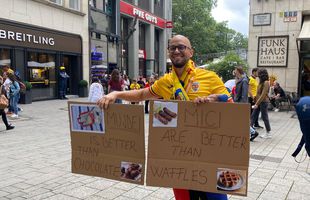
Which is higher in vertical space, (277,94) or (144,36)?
(144,36)

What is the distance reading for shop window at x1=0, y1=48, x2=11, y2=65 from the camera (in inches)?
621

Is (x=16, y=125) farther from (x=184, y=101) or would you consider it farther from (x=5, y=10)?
(x=184, y=101)

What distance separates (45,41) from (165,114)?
17.1 metres

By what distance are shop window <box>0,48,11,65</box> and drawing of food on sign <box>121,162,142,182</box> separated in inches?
574

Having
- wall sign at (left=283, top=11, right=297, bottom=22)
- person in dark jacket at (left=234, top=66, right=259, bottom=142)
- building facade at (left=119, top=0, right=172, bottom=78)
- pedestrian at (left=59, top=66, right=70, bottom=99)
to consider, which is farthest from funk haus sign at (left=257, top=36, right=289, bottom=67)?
building facade at (left=119, top=0, right=172, bottom=78)

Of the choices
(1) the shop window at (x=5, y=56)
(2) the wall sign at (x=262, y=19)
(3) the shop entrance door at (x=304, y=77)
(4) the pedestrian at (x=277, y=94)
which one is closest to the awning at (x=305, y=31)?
(3) the shop entrance door at (x=304, y=77)

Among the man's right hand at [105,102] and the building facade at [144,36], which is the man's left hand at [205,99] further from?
the building facade at [144,36]

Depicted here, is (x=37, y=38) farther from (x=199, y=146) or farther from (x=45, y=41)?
(x=199, y=146)

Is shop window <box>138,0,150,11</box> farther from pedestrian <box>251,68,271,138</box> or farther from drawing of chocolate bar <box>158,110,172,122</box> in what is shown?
drawing of chocolate bar <box>158,110,172,122</box>

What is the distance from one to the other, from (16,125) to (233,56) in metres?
12.4

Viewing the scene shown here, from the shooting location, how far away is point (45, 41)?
1842cm

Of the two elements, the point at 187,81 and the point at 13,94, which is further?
the point at 13,94

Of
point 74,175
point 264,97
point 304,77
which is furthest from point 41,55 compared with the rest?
point 74,175

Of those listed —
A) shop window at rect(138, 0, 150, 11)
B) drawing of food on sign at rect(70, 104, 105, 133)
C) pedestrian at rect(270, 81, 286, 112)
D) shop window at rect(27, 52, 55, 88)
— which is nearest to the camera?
drawing of food on sign at rect(70, 104, 105, 133)
